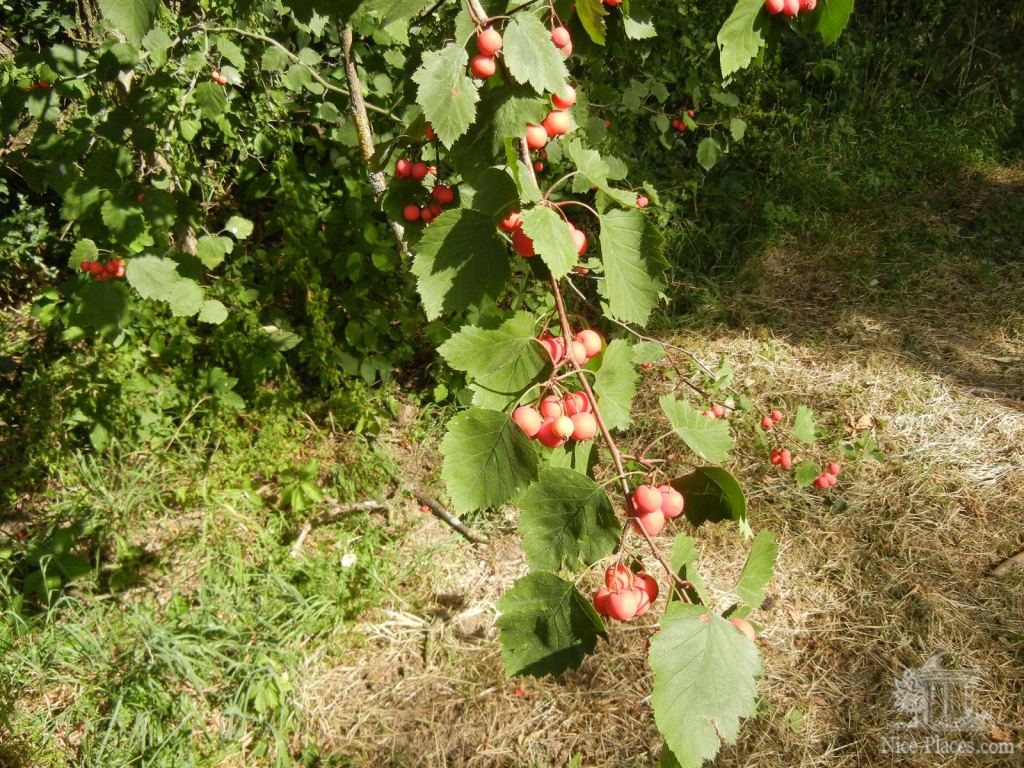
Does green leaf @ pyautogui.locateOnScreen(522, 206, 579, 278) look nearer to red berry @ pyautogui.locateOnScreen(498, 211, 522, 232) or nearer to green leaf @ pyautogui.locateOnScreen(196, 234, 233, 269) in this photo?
red berry @ pyautogui.locateOnScreen(498, 211, 522, 232)

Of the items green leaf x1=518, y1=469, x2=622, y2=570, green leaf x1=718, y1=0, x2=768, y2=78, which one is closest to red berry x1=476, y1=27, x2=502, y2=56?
green leaf x1=718, y1=0, x2=768, y2=78

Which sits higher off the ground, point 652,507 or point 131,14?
point 131,14

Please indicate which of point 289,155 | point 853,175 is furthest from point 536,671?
point 853,175

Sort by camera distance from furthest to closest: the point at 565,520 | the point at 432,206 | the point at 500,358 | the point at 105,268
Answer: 1. the point at 105,268
2. the point at 432,206
3. the point at 500,358
4. the point at 565,520

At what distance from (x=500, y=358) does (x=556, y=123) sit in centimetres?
41

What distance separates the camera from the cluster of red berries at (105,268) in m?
2.12

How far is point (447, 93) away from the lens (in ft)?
3.02

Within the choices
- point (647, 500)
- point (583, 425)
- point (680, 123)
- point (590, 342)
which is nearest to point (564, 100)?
point (590, 342)

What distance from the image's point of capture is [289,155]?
2.78 m

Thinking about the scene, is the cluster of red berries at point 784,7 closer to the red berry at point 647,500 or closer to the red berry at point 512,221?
the red berry at point 512,221

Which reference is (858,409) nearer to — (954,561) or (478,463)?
(954,561)

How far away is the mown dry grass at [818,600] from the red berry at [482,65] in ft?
6.13
